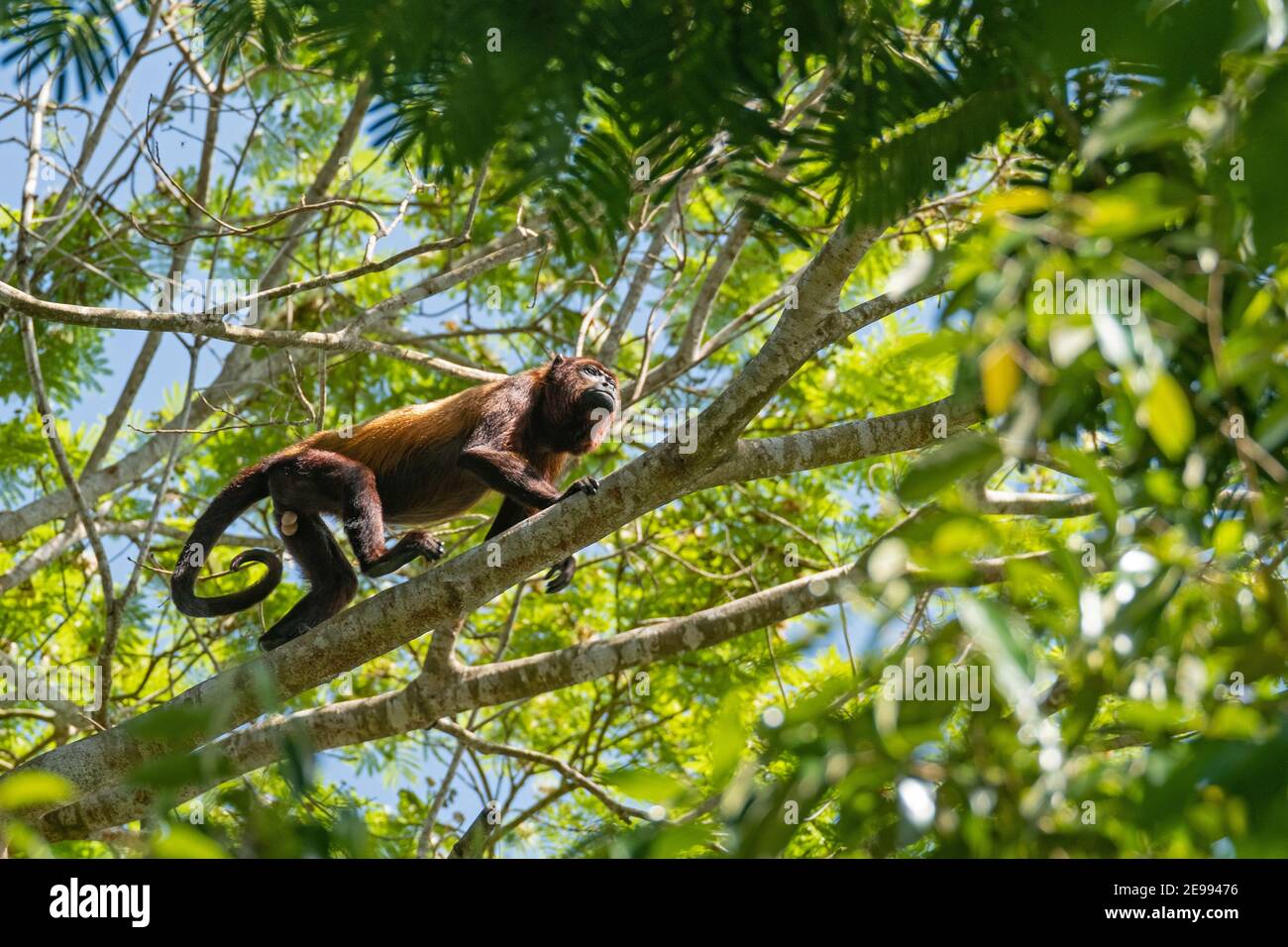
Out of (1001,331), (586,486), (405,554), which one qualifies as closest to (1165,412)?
(1001,331)

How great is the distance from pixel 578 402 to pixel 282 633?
2.00 metres

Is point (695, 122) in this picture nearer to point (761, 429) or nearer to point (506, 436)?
point (506, 436)

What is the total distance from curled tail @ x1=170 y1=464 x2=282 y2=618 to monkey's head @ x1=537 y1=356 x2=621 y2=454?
5.31ft

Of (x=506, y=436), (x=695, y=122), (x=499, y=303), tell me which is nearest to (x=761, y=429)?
(x=499, y=303)

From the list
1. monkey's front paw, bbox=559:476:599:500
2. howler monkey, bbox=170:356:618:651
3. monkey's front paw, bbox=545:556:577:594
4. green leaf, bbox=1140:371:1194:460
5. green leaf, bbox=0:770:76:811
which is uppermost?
howler monkey, bbox=170:356:618:651

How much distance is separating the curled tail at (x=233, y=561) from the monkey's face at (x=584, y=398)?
1677 millimetres

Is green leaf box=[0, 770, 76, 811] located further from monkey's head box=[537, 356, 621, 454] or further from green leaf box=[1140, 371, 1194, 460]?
monkey's head box=[537, 356, 621, 454]

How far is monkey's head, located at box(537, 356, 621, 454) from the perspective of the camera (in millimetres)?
6996

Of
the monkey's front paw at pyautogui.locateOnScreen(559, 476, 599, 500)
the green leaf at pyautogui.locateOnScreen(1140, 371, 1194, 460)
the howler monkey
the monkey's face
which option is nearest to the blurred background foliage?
the green leaf at pyautogui.locateOnScreen(1140, 371, 1194, 460)

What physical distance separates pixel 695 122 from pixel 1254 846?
1.40 meters

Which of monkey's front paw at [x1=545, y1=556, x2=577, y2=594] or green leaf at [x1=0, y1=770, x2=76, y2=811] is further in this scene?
monkey's front paw at [x1=545, y1=556, x2=577, y2=594]

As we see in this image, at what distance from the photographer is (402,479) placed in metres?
7.25

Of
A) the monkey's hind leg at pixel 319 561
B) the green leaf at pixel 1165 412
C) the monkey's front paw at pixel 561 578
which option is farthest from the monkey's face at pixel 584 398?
the green leaf at pixel 1165 412

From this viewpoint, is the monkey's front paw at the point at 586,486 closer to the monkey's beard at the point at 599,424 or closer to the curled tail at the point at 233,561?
the monkey's beard at the point at 599,424
